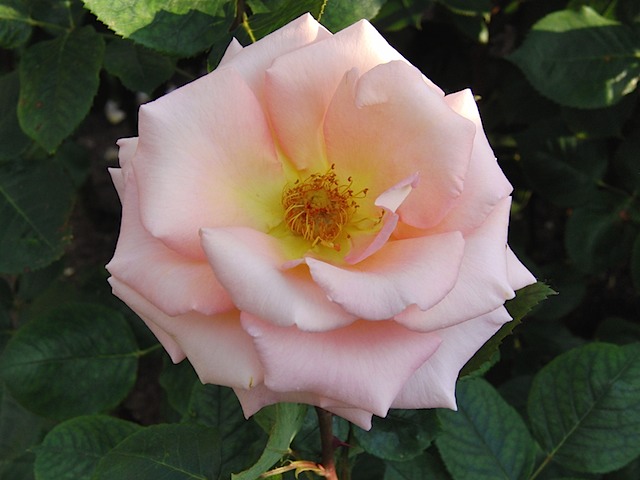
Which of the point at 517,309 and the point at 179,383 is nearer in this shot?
the point at 517,309

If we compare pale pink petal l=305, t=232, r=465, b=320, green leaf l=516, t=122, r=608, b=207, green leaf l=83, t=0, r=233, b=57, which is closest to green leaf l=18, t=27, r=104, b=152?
green leaf l=83, t=0, r=233, b=57

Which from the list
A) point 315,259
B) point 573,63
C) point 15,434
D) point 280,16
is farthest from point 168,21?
point 15,434

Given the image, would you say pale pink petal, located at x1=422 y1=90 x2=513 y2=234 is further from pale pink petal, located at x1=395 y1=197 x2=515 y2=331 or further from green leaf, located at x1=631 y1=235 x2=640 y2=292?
green leaf, located at x1=631 y1=235 x2=640 y2=292

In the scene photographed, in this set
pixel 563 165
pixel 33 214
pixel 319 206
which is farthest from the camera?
pixel 563 165

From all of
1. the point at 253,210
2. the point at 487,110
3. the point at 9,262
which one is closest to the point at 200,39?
the point at 253,210

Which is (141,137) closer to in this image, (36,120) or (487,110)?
(36,120)

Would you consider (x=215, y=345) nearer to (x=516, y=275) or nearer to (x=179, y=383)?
(x=516, y=275)

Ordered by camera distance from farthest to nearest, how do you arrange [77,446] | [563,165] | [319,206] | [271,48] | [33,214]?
[563,165]
[33,214]
[77,446]
[319,206]
[271,48]
